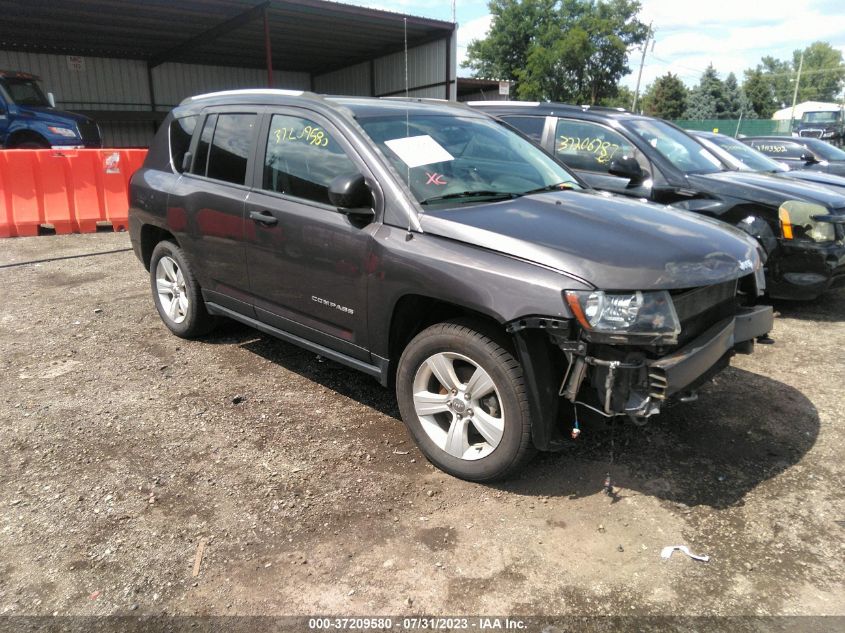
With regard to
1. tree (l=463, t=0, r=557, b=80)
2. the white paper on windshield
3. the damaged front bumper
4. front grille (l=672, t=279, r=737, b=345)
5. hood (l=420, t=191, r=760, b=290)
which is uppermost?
tree (l=463, t=0, r=557, b=80)

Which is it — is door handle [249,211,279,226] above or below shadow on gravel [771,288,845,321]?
above

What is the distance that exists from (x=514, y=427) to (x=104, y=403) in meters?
2.72

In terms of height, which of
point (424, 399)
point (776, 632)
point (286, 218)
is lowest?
point (776, 632)

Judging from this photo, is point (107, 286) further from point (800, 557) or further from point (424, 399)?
point (800, 557)

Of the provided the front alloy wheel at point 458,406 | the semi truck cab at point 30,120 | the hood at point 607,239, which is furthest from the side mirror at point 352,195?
the semi truck cab at point 30,120

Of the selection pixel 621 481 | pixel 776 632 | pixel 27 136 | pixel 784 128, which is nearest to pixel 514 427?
pixel 621 481

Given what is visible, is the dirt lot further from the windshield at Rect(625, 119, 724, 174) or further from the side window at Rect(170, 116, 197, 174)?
the windshield at Rect(625, 119, 724, 174)

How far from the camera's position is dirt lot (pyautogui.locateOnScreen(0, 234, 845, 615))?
7.85 ft

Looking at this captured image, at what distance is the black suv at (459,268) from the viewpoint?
8.57 ft

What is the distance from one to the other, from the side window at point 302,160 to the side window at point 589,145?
315cm

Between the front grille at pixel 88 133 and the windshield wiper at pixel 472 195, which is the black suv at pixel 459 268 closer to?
the windshield wiper at pixel 472 195

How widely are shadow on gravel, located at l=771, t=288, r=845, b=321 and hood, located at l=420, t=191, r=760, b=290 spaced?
3079mm

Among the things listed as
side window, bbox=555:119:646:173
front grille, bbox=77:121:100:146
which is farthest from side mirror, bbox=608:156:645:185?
front grille, bbox=77:121:100:146

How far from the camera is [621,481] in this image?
312 cm
